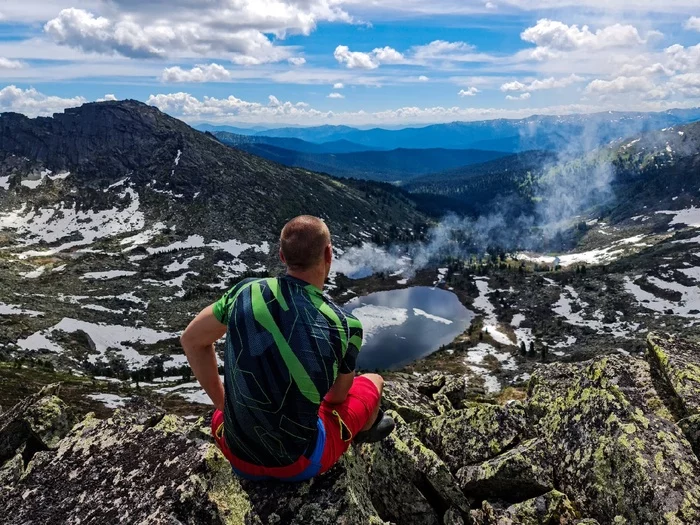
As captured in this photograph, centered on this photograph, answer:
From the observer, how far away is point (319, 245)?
22.2ft

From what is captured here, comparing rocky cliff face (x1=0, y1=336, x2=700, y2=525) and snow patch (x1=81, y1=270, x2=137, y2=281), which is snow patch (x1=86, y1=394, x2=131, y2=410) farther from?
snow patch (x1=81, y1=270, x2=137, y2=281)

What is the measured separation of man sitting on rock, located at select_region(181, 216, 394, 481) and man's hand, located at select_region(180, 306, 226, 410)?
0.07 feet

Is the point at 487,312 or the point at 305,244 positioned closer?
the point at 305,244

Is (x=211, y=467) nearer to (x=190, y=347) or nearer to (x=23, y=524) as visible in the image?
(x=190, y=347)

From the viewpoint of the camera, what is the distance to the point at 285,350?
6.65m

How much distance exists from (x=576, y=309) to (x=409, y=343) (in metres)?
56.4

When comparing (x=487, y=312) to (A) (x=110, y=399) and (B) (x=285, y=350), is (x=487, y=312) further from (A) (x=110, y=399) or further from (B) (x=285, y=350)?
(B) (x=285, y=350)

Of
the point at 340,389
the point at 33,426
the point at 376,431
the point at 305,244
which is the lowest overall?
the point at 33,426

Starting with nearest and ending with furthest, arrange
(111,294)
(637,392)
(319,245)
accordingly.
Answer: (319,245), (637,392), (111,294)

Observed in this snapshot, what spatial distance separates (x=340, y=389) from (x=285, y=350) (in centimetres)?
157

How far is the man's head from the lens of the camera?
6647 millimetres

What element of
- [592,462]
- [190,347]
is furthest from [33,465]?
[592,462]

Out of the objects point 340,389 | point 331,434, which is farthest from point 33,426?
point 340,389

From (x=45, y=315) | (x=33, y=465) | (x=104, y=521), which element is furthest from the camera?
(x=45, y=315)
